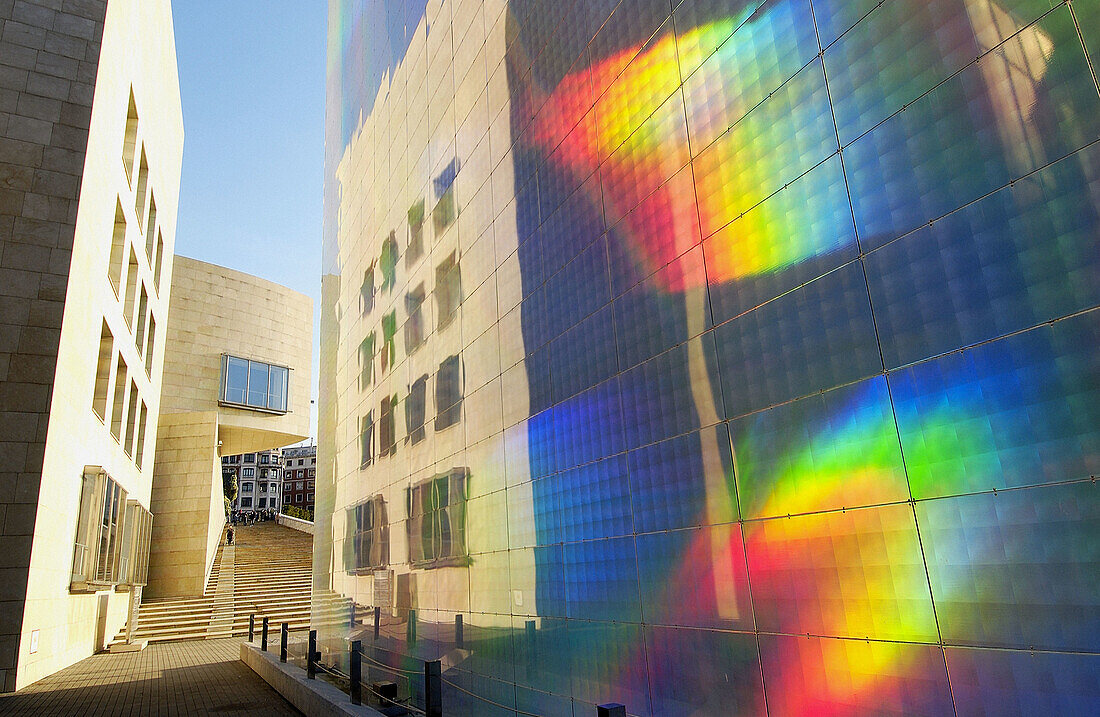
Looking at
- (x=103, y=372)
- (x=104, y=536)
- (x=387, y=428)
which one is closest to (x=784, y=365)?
(x=387, y=428)

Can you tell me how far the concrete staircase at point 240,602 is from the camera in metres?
25.3

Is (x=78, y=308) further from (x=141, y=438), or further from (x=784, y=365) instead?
(x=784, y=365)

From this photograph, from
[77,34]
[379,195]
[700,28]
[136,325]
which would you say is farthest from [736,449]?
[136,325]

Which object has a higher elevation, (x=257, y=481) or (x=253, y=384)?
(x=257, y=481)

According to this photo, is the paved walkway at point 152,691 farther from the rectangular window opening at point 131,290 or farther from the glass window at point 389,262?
the rectangular window opening at point 131,290

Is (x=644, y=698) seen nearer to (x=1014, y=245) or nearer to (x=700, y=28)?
(x=1014, y=245)

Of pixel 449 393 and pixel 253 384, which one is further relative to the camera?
pixel 253 384

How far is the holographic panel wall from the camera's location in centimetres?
325

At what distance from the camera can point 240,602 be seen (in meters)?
28.0

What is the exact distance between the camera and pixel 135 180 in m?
22.0

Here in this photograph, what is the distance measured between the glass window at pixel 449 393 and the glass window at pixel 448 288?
69 cm

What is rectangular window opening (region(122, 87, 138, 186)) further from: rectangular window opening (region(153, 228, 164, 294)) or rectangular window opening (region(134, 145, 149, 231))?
rectangular window opening (region(153, 228, 164, 294))

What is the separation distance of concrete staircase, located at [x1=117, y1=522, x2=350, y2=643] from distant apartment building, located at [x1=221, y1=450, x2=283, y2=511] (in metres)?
89.8

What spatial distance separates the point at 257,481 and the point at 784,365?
131 m
